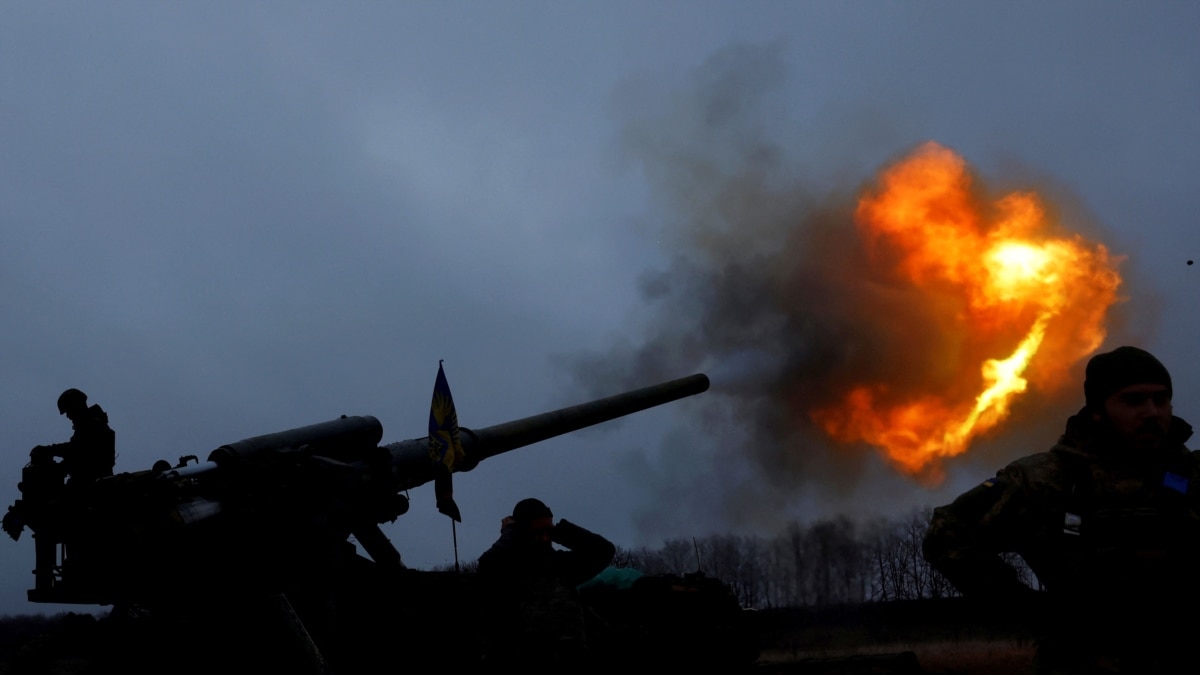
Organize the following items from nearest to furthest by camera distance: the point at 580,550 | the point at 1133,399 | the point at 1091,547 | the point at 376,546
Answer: the point at 1091,547, the point at 1133,399, the point at 580,550, the point at 376,546

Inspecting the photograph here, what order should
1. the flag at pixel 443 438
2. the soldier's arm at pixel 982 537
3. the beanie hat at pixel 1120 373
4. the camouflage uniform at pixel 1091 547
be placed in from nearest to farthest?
the camouflage uniform at pixel 1091 547 → the soldier's arm at pixel 982 537 → the beanie hat at pixel 1120 373 → the flag at pixel 443 438

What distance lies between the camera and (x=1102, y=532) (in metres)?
4.36

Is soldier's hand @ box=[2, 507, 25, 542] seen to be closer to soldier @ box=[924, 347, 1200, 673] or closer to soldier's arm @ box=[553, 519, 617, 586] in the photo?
soldier's arm @ box=[553, 519, 617, 586]

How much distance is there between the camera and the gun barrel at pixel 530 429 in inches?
470

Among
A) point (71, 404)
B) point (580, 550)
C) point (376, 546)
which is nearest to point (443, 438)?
point (376, 546)

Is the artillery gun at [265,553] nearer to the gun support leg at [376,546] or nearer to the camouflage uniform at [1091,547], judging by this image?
the gun support leg at [376,546]

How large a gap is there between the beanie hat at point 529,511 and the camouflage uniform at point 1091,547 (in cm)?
451

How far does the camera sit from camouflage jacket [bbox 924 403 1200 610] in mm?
4266

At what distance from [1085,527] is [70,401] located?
28.0 feet

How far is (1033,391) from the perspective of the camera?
16516mm

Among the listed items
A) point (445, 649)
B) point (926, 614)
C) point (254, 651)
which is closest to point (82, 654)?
point (254, 651)

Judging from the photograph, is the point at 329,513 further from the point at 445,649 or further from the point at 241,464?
the point at 445,649

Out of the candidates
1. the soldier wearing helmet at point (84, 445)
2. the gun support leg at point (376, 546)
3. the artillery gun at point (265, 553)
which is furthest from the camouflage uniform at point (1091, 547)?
the soldier wearing helmet at point (84, 445)

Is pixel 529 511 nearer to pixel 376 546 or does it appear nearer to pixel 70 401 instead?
pixel 376 546
